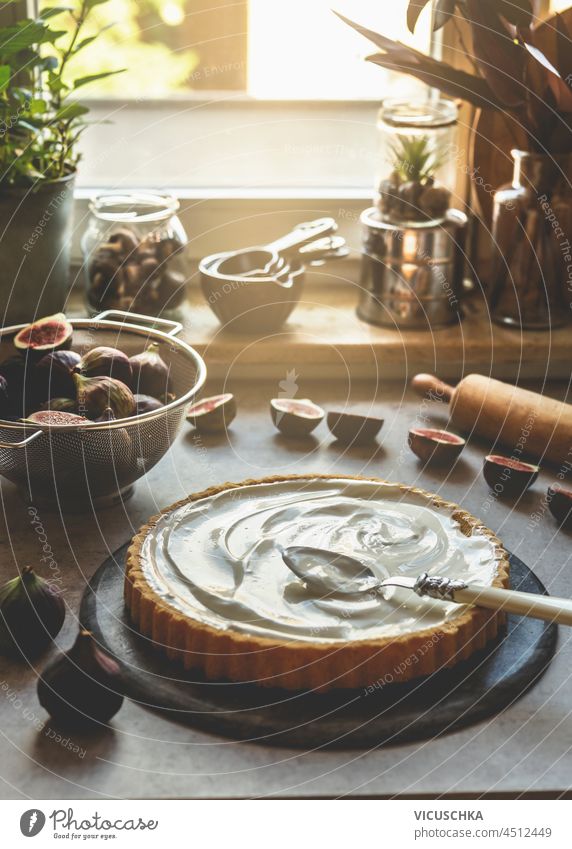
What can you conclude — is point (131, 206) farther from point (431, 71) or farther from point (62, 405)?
point (62, 405)

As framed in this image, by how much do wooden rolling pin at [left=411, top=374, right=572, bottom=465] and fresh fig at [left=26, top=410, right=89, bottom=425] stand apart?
0.84 metres

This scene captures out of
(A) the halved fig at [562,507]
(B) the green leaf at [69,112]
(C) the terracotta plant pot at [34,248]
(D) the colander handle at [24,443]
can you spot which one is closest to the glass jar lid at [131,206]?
(C) the terracotta plant pot at [34,248]

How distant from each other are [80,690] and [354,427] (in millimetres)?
949

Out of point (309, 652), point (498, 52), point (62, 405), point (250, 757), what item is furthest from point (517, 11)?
point (250, 757)

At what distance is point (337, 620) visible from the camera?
52.5 inches

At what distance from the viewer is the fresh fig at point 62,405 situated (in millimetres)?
1666

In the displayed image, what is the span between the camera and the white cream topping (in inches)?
52.6

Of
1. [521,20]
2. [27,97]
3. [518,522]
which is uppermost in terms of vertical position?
[521,20]

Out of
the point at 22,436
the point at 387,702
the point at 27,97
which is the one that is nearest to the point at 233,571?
the point at 387,702

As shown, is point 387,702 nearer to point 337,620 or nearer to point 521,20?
point 337,620

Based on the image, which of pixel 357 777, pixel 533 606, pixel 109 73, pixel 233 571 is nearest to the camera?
pixel 357 777

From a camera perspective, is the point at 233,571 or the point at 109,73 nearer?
the point at 233,571

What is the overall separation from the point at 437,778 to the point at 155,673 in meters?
0.39

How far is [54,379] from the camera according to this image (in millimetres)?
1718
